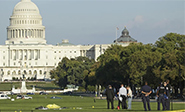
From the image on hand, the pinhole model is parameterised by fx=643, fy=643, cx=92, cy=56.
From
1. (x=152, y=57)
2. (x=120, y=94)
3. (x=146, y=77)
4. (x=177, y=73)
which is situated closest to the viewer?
(x=120, y=94)

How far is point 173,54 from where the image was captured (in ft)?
268

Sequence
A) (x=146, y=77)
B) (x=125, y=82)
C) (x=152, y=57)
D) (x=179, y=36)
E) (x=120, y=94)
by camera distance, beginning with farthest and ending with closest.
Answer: (x=179, y=36) → (x=125, y=82) → (x=152, y=57) → (x=146, y=77) → (x=120, y=94)

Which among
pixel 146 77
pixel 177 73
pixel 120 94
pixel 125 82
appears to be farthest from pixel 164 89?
pixel 125 82

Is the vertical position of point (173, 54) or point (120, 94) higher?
point (173, 54)

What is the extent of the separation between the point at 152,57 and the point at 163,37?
19433mm

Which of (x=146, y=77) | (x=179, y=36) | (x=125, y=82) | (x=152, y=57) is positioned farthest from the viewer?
(x=179, y=36)

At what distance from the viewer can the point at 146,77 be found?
88.4 meters

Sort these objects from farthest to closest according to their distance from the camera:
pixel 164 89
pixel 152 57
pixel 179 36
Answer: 1. pixel 179 36
2. pixel 152 57
3. pixel 164 89

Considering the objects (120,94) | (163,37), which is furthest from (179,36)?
(120,94)

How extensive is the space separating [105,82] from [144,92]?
6470 centimetres

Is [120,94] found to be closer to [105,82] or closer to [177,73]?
[177,73]

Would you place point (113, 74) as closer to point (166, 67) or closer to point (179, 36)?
point (179, 36)

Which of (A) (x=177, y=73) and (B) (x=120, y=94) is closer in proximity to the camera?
(B) (x=120, y=94)

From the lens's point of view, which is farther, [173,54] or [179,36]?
[179,36]
